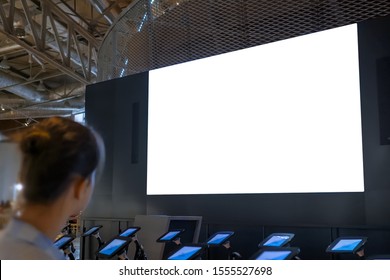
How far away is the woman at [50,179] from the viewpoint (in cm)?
74

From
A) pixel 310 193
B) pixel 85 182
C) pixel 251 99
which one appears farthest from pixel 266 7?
pixel 85 182

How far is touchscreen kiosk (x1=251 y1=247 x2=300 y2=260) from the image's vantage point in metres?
2.18

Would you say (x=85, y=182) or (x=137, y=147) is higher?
(x=137, y=147)

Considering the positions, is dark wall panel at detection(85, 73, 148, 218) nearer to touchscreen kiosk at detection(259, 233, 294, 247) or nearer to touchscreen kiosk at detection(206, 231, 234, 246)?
touchscreen kiosk at detection(206, 231, 234, 246)

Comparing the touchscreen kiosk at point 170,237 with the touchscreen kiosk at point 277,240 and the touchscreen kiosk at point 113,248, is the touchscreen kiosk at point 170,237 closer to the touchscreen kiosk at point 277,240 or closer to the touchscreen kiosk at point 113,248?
the touchscreen kiosk at point 113,248

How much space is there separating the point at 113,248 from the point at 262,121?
2.22 meters

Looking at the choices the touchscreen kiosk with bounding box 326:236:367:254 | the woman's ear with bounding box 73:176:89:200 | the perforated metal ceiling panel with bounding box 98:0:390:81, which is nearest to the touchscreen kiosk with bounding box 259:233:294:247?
the touchscreen kiosk with bounding box 326:236:367:254

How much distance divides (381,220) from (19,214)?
3749mm

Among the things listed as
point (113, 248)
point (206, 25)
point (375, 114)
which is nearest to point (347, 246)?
point (375, 114)

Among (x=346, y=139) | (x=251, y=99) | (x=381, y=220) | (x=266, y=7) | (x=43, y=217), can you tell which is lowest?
(x=381, y=220)

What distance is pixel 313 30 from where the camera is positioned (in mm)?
4617

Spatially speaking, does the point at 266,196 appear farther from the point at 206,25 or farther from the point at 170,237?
the point at 206,25

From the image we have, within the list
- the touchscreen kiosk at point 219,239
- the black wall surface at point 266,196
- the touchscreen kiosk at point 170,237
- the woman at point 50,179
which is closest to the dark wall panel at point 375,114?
the black wall surface at point 266,196
